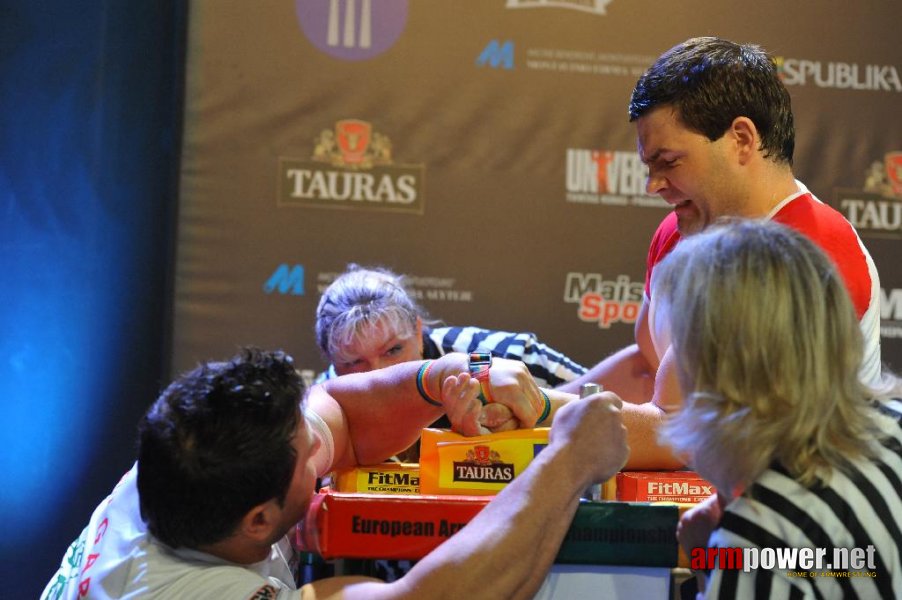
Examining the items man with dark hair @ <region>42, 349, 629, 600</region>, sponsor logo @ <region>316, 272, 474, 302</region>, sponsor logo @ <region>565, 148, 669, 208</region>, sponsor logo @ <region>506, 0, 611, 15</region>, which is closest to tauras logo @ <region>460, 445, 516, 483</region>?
man with dark hair @ <region>42, 349, 629, 600</region>

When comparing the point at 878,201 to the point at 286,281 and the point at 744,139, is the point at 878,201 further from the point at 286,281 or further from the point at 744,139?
the point at 286,281

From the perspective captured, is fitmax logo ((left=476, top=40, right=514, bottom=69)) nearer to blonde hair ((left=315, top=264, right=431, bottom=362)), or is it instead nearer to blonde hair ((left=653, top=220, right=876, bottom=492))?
blonde hair ((left=315, top=264, right=431, bottom=362))

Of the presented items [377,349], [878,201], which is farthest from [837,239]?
[878,201]

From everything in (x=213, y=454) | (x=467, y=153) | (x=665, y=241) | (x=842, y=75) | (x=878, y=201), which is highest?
(x=842, y=75)

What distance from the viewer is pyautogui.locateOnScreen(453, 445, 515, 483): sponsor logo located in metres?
1.43

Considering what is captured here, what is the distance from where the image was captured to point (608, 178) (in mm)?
3307

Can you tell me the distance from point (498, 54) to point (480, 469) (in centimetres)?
212

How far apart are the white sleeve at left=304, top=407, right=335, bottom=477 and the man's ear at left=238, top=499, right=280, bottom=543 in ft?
0.59

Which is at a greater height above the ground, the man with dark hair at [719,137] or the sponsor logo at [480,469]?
the man with dark hair at [719,137]

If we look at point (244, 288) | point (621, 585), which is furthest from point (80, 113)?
point (621, 585)

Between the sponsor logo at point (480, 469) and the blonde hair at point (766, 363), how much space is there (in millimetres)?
360

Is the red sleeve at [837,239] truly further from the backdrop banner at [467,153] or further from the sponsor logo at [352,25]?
the sponsor logo at [352,25]

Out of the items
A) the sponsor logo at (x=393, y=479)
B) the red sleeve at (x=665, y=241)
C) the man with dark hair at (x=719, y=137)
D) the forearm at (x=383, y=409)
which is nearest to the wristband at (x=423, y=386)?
the forearm at (x=383, y=409)

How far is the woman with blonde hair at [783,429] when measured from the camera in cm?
104
